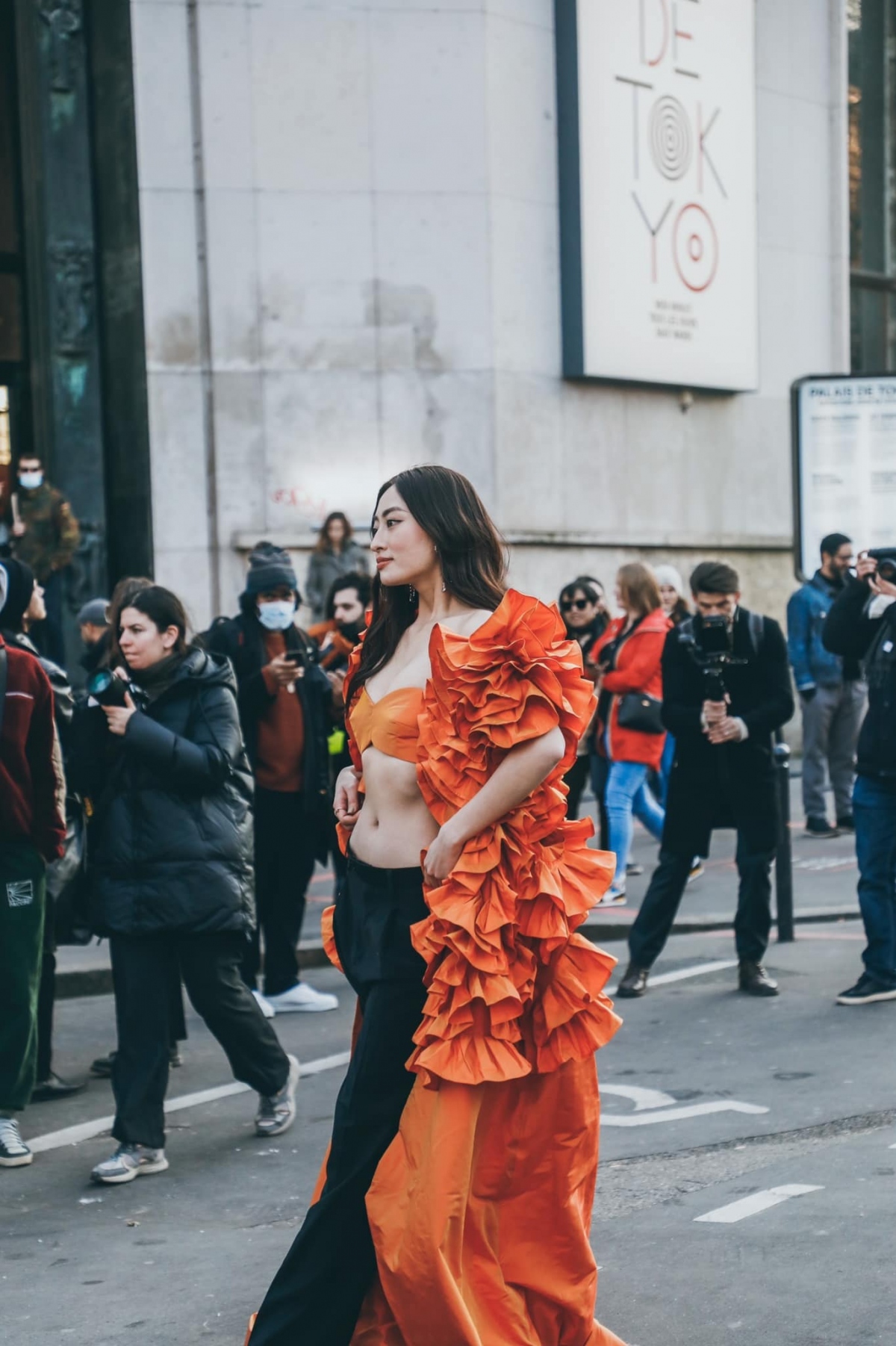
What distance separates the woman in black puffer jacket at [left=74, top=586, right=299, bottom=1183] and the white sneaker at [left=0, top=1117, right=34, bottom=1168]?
38 centimetres

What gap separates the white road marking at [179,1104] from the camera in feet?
19.8

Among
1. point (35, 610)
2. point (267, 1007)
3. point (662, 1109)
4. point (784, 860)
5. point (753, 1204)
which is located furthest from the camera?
point (784, 860)

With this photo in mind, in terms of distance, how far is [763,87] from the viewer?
57.3 feet

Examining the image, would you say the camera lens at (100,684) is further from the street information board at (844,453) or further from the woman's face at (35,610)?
the street information board at (844,453)

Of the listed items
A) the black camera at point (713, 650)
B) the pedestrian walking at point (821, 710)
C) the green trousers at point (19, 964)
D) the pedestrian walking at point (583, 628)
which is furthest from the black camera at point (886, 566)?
the pedestrian walking at point (821, 710)

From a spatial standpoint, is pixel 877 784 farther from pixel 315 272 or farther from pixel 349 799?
pixel 315 272

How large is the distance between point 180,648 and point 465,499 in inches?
91.0

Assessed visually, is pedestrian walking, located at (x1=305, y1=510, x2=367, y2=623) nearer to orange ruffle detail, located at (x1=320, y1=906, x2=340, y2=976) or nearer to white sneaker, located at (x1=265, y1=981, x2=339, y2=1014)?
white sneaker, located at (x1=265, y1=981, x2=339, y2=1014)

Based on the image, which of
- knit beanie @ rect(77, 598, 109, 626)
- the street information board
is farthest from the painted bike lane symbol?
the street information board

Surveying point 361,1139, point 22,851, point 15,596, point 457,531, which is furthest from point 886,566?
point 361,1139

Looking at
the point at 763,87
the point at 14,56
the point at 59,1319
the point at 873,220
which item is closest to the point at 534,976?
the point at 59,1319

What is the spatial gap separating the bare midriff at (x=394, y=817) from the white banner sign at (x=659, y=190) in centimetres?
1201

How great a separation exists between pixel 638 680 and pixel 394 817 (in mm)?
6156

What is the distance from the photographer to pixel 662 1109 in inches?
237
